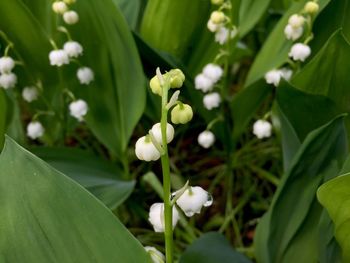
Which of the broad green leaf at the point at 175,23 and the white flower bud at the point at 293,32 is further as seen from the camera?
the broad green leaf at the point at 175,23

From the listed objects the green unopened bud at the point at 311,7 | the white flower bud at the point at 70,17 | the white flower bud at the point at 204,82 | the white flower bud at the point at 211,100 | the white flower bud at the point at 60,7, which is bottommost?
the white flower bud at the point at 211,100

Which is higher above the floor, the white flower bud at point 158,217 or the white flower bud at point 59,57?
the white flower bud at point 158,217

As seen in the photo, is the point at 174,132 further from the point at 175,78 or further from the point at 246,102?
the point at 246,102

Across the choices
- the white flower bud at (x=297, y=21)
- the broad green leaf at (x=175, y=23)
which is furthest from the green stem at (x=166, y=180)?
the broad green leaf at (x=175, y=23)

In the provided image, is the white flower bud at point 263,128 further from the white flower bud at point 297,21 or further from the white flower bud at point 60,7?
the white flower bud at point 60,7

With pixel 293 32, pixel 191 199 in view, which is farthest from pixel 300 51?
pixel 191 199

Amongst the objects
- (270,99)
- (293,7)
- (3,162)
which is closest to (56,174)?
(3,162)

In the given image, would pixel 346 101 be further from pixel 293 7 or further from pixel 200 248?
pixel 200 248
